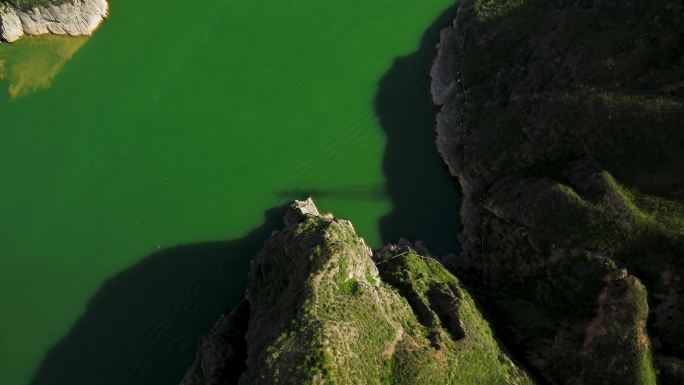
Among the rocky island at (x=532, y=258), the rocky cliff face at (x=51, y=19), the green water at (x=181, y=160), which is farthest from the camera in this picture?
the rocky cliff face at (x=51, y=19)

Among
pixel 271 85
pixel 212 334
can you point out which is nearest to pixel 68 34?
pixel 271 85

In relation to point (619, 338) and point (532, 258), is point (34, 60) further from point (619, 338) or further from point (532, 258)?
point (619, 338)

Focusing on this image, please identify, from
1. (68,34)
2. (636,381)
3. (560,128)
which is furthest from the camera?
(68,34)

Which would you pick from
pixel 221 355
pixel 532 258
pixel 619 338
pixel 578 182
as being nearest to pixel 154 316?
pixel 221 355

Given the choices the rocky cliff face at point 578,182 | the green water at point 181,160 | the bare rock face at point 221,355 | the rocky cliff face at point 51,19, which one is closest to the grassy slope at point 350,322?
the bare rock face at point 221,355

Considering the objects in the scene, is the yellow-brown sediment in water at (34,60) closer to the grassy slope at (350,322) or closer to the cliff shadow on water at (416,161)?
the grassy slope at (350,322)

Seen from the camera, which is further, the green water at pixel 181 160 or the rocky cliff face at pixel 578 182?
the green water at pixel 181 160

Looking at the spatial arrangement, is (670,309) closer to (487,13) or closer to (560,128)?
(560,128)
